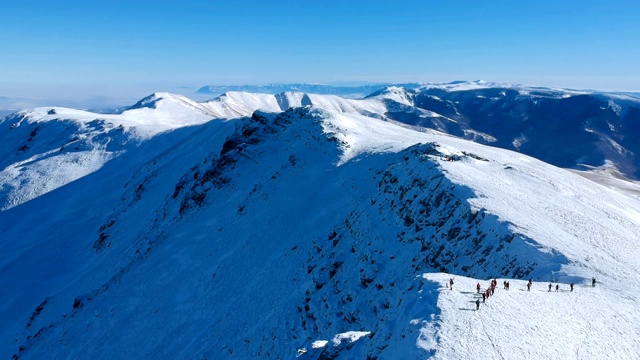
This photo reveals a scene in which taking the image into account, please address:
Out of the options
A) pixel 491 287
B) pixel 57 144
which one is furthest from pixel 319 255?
pixel 57 144

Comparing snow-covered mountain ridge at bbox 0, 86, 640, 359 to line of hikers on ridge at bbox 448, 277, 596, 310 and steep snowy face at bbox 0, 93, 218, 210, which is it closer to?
line of hikers on ridge at bbox 448, 277, 596, 310

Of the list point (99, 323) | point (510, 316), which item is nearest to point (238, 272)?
point (99, 323)

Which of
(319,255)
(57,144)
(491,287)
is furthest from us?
(57,144)

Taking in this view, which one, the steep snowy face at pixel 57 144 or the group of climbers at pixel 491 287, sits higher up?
the group of climbers at pixel 491 287

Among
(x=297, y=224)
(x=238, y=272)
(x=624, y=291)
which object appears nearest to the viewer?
(x=624, y=291)

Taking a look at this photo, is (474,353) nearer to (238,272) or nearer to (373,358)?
(373,358)

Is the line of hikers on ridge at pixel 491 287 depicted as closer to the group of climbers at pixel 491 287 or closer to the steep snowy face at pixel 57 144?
the group of climbers at pixel 491 287

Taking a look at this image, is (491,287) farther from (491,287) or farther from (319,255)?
(319,255)

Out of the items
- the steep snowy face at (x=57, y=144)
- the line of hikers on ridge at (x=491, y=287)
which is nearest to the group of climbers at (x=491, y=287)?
the line of hikers on ridge at (x=491, y=287)
